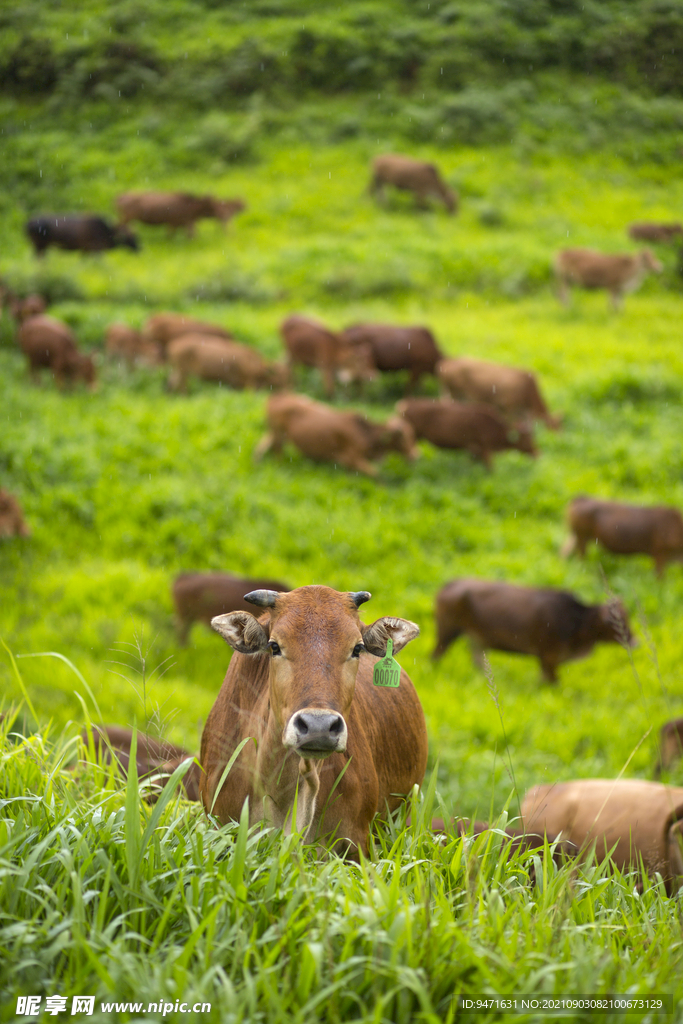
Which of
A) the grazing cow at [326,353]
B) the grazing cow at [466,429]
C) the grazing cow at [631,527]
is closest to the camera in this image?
the grazing cow at [631,527]

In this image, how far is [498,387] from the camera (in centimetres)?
1438

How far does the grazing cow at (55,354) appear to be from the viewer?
1377 centimetres

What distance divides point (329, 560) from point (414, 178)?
1506cm

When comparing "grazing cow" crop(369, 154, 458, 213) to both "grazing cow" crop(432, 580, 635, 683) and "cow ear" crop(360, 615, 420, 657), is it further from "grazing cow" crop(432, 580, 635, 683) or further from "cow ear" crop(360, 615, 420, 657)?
"cow ear" crop(360, 615, 420, 657)

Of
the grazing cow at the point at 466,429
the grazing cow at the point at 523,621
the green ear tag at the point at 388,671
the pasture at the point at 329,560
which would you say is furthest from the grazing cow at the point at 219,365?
the green ear tag at the point at 388,671

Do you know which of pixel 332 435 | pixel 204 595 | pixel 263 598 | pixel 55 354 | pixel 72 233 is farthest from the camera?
pixel 72 233

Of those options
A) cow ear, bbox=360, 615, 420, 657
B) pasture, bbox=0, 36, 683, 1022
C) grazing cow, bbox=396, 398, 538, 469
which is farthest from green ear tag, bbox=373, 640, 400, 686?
grazing cow, bbox=396, 398, 538, 469

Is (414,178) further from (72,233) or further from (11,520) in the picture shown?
(11,520)

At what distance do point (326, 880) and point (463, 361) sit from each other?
41.8 feet

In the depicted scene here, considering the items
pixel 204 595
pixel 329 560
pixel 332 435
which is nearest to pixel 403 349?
pixel 332 435

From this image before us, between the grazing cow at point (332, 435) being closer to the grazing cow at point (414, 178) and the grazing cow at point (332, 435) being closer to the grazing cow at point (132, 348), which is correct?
the grazing cow at point (132, 348)

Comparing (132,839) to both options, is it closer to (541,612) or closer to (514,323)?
(541,612)

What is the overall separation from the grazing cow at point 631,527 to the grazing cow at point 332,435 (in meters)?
2.81

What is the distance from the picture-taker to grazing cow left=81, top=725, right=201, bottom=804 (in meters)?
3.68
